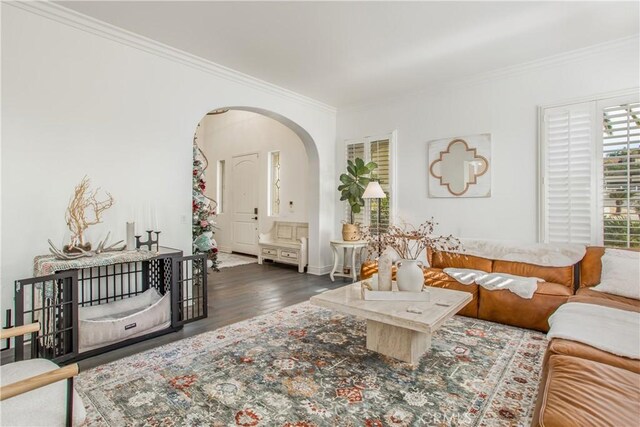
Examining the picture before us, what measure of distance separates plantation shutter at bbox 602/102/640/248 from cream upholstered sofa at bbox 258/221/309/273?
4073 millimetres

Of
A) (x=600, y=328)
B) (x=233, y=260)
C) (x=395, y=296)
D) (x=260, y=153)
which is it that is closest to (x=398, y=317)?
Answer: (x=395, y=296)

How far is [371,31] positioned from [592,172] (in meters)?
2.74

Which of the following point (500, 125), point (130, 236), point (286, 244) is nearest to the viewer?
point (130, 236)

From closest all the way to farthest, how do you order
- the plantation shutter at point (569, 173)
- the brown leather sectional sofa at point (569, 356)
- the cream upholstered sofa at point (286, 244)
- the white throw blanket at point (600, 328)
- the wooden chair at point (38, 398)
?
the wooden chair at point (38, 398) → the brown leather sectional sofa at point (569, 356) → the white throw blanket at point (600, 328) → the plantation shutter at point (569, 173) → the cream upholstered sofa at point (286, 244)

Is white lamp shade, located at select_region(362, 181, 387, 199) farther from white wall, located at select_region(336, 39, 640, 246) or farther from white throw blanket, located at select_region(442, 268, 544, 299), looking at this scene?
white throw blanket, located at select_region(442, 268, 544, 299)

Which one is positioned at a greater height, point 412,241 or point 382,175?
point 382,175

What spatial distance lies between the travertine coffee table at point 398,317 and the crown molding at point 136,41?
301cm

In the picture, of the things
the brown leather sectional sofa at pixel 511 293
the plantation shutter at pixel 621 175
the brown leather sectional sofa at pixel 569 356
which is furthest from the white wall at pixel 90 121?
the plantation shutter at pixel 621 175

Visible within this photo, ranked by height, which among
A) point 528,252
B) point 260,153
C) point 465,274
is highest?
point 260,153

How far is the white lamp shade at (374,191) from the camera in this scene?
4.73m

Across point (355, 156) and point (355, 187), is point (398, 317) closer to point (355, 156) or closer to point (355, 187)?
point (355, 187)

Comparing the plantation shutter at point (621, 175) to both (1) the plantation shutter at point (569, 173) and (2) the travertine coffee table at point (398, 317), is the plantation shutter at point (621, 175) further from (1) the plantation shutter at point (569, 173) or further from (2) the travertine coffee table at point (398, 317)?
(2) the travertine coffee table at point (398, 317)

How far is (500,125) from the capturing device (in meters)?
4.16

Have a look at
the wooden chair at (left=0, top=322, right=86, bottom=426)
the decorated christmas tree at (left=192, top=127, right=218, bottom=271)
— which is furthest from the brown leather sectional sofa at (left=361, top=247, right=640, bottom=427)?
the decorated christmas tree at (left=192, top=127, right=218, bottom=271)
